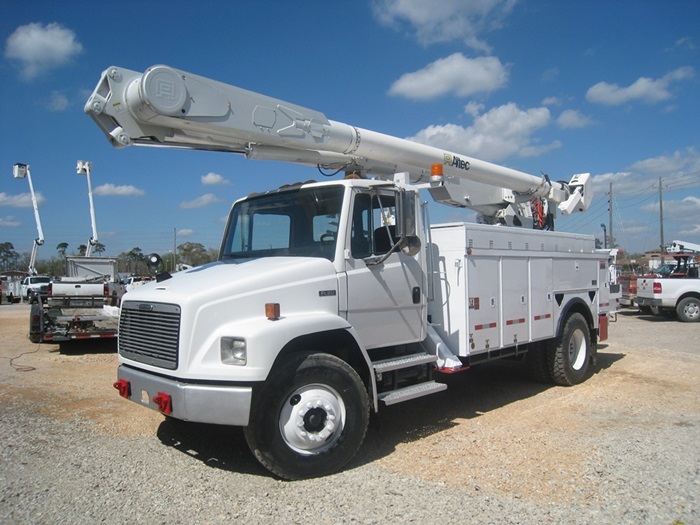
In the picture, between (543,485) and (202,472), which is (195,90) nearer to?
(202,472)

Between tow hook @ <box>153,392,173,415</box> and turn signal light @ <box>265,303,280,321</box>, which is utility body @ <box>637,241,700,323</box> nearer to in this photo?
turn signal light @ <box>265,303,280,321</box>

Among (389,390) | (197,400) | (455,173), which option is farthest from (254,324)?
(455,173)

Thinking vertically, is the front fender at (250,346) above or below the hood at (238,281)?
below

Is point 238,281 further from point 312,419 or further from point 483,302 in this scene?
point 483,302

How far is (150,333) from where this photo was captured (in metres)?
4.91

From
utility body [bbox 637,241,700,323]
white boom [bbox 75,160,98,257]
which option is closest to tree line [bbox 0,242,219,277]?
white boom [bbox 75,160,98,257]

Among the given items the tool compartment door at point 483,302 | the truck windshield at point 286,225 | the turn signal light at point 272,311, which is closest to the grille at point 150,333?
the turn signal light at point 272,311

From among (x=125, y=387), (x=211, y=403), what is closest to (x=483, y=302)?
(x=211, y=403)

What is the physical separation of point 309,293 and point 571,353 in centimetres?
523

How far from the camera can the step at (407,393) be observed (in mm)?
5309

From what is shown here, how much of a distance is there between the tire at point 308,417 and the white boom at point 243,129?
2.23 m

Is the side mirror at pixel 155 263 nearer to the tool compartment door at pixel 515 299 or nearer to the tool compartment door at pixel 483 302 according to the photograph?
the tool compartment door at pixel 483 302

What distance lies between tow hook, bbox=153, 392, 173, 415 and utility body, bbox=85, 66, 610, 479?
0.01 metres

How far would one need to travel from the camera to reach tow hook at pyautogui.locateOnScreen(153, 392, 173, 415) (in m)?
4.50
